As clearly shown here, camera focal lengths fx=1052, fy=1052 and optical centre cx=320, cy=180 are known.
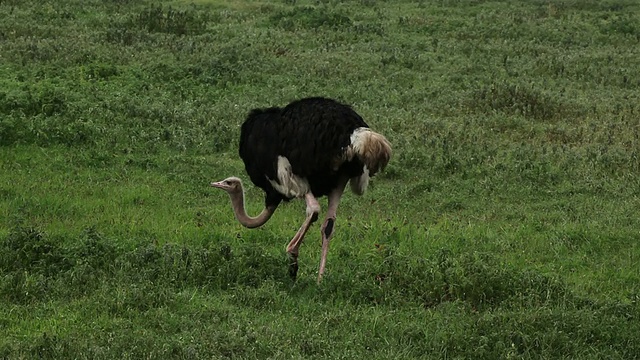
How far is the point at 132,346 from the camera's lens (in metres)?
6.42

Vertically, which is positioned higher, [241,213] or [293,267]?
[241,213]

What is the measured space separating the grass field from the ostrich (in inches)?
18.3

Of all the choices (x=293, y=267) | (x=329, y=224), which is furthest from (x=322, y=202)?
(x=293, y=267)

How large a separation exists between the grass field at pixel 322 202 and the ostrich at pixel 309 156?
464mm

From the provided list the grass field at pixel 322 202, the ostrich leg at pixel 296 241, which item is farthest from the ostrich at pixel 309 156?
the grass field at pixel 322 202

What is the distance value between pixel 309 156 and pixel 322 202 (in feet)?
9.92

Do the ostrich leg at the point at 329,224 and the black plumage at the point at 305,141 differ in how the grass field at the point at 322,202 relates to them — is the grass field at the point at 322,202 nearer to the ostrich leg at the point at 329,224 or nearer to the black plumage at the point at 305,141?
the ostrich leg at the point at 329,224

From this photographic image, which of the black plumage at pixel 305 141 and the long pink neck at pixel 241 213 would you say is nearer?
the black plumage at pixel 305 141

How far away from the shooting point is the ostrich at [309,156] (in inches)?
317

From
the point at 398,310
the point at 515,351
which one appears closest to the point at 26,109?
the point at 398,310

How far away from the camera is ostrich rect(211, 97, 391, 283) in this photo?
8055 mm

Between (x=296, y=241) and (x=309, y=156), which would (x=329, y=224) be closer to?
(x=296, y=241)

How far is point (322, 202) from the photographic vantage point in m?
11.2

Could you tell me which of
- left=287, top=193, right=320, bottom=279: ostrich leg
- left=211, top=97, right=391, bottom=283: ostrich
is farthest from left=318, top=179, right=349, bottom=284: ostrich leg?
left=287, top=193, right=320, bottom=279: ostrich leg
